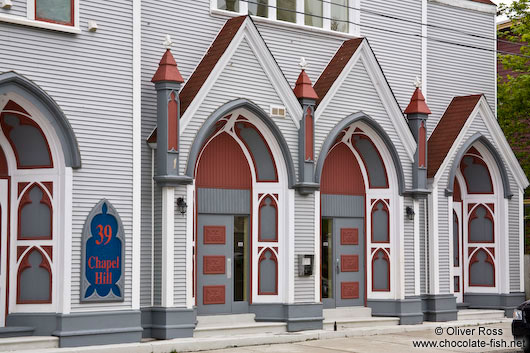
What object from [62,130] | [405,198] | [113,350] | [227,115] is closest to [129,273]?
[113,350]

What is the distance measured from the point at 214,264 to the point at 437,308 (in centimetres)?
616

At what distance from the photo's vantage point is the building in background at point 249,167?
54.0 feet

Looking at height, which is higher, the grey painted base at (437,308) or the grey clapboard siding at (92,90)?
the grey clapboard siding at (92,90)

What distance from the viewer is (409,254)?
21938mm

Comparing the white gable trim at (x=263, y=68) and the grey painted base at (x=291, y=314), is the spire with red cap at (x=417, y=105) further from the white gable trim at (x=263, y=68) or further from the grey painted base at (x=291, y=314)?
the grey painted base at (x=291, y=314)

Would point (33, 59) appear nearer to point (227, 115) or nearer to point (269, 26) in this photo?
point (227, 115)

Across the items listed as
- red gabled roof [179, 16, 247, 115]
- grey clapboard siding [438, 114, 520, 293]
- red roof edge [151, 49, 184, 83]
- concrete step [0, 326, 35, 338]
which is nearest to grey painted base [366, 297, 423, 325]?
grey clapboard siding [438, 114, 520, 293]

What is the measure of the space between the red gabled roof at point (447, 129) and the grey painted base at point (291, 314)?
526cm

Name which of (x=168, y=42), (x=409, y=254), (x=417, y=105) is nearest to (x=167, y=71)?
(x=168, y=42)

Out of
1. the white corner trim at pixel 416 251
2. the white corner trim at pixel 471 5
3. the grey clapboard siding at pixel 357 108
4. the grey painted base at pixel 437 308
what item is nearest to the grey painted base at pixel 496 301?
the grey painted base at pixel 437 308

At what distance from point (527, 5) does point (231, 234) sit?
14809 mm

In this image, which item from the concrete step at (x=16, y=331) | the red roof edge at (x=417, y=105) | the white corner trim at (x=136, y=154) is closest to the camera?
the concrete step at (x=16, y=331)

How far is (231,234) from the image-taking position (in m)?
19.7

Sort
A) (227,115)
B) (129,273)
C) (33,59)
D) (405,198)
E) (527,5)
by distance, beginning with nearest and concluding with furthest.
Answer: (33,59), (129,273), (227,115), (405,198), (527,5)
